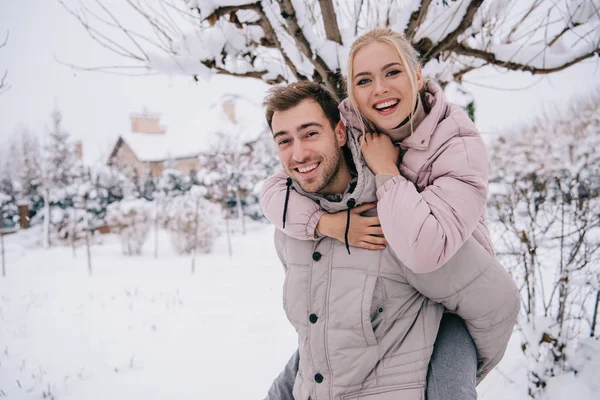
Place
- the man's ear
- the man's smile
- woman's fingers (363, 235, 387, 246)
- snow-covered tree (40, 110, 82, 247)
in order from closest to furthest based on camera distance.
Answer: woman's fingers (363, 235, 387, 246) → the man's smile → the man's ear → snow-covered tree (40, 110, 82, 247)

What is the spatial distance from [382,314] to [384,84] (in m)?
1.06

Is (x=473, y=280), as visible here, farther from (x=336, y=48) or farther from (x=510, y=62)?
(x=510, y=62)

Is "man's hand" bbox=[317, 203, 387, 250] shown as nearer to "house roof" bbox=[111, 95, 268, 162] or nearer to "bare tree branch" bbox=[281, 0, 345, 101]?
"bare tree branch" bbox=[281, 0, 345, 101]

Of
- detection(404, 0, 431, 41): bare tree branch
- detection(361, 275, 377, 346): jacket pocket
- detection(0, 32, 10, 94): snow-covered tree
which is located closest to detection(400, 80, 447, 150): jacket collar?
detection(361, 275, 377, 346): jacket pocket

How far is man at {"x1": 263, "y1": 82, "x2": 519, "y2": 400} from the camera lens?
1.40 metres

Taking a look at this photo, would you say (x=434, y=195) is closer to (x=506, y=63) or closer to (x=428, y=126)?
(x=428, y=126)

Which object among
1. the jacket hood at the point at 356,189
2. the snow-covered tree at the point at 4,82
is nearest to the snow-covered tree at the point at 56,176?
the snow-covered tree at the point at 4,82

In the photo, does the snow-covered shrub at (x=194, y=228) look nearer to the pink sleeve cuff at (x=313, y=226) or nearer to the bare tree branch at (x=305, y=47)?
the bare tree branch at (x=305, y=47)

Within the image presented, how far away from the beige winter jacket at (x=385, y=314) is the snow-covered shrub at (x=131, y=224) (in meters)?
14.1

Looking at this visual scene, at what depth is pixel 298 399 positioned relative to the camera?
1672mm

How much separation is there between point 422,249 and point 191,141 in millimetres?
34274

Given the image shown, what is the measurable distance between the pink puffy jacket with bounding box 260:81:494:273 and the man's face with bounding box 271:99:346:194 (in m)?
0.19

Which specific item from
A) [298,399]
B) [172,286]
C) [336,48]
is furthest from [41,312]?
[336,48]

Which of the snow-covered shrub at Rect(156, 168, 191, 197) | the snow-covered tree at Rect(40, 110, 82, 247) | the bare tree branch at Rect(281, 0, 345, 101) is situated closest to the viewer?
the bare tree branch at Rect(281, 0, 345, 101)
